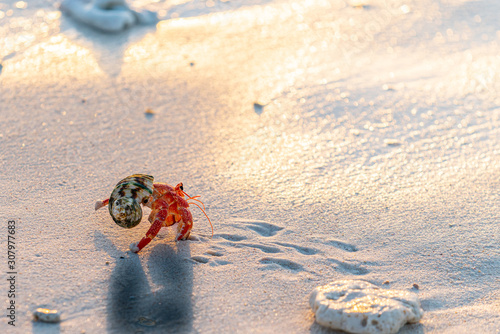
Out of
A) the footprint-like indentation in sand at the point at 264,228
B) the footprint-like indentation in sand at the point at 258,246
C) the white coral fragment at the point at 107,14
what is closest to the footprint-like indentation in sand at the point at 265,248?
the footprint-like indentation in sand at the point at 258,246

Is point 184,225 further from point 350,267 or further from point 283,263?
point 350,267

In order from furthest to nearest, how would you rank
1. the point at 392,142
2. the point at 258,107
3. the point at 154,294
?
the point at 258,107 → the point at 392,142 → the point at 154,294

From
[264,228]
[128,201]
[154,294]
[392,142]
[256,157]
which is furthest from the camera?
[392,142]

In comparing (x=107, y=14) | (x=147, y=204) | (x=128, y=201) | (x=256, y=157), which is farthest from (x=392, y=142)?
(x=107, y=14)

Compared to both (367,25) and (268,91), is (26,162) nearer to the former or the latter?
(268,91)

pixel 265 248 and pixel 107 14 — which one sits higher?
pixel 107 14

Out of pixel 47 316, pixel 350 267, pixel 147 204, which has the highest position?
pixel 147 204
